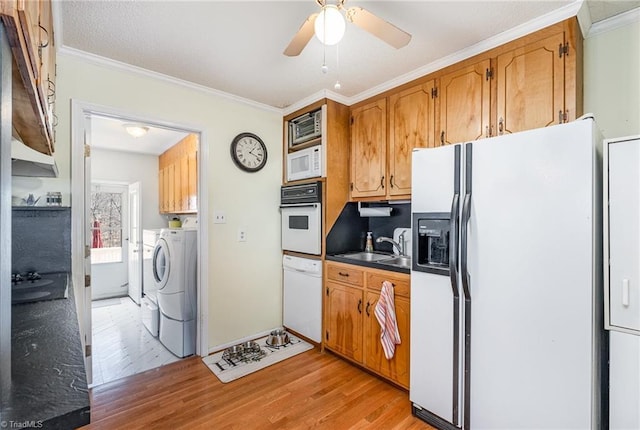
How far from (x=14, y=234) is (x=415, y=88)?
117 inches

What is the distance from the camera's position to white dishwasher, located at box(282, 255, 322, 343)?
114 inches

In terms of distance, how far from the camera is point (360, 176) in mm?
2873

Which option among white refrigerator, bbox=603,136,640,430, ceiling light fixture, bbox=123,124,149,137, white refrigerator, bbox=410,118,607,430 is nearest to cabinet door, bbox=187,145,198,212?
ceiling light fixture, bbox=123,124,149,137

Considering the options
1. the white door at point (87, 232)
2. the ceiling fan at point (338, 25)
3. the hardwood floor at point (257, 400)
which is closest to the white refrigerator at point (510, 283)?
the hardwood floor at point (257, 400)

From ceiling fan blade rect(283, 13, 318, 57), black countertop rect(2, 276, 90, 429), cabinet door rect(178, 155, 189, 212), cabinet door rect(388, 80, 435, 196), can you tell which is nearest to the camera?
black countertop rect(2, 276, 90, 429)

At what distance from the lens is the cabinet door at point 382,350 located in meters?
2.16

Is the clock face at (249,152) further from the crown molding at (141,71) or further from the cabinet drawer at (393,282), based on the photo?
the cabinet drawer at (393,282)

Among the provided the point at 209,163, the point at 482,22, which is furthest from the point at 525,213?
the point at 209,163

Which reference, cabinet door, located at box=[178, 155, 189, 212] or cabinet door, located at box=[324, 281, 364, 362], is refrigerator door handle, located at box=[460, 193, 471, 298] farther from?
cabinet door, located at box=[178, 155, 189, 212]

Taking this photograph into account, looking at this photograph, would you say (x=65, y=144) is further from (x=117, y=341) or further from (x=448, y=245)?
(x=448, y=245)

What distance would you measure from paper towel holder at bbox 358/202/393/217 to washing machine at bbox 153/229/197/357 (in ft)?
5.38

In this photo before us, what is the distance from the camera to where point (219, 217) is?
2.87 metres

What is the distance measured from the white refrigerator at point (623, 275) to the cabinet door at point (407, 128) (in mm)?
1102

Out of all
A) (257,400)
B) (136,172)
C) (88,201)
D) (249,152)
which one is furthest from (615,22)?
(136,172)
